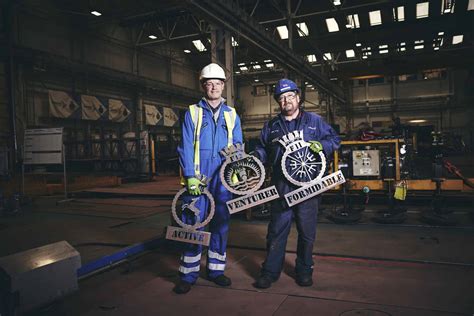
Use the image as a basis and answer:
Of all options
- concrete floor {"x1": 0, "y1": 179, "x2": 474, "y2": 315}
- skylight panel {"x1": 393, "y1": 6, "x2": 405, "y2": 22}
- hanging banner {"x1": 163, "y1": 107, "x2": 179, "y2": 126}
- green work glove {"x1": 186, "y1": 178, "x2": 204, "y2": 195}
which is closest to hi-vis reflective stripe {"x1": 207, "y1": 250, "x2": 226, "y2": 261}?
concrete floor {"x1": 0, "y1": 179, "x2": 474, "y2": 315}

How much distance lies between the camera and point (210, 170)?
10.2ft

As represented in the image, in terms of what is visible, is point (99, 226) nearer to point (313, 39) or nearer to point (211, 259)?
point (211, 259)

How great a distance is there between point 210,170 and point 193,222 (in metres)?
0.47

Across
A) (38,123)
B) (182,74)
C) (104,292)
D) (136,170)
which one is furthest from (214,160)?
(182,74)

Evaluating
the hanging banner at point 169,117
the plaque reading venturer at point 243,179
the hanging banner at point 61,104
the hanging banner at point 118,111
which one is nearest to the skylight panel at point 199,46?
the hanging banner at point 169,117

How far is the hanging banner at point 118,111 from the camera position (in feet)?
58.1

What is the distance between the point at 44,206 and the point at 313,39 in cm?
1312

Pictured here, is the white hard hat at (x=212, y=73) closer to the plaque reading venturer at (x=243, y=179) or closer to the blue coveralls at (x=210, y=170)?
the blue coveralls at (x=210, y=170)

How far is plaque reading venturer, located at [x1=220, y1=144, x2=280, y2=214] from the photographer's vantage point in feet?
9.72

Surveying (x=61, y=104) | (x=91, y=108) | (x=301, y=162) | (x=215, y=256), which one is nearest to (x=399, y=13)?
(x=91, y=108)

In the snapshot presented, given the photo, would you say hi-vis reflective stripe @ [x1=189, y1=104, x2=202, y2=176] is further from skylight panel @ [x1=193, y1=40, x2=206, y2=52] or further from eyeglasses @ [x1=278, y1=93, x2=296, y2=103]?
skylight panel @ [x1=193, y1=40, x2=206, y2=52]

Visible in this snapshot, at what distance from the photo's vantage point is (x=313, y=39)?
16578 millimetres

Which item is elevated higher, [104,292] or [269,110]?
[269,110]

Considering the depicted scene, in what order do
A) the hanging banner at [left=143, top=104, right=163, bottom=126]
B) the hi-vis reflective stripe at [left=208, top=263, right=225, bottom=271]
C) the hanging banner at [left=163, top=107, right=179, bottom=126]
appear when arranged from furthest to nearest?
the hanging banner at [left=163, top=107, right=179, bottom=126] < the hanging banner at [left=143, top=104, right=163, bottom=126] < the hi-vis reflective stripe at [left=208, top=263, right=225, bottom=271]
